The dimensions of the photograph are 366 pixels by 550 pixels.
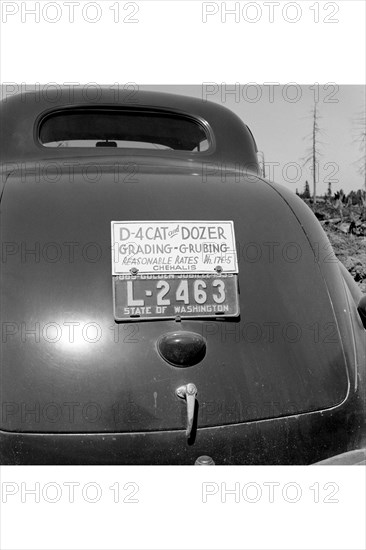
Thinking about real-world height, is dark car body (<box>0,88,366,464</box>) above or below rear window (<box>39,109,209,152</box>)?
below

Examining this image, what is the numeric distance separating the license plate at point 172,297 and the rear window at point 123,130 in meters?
1.37

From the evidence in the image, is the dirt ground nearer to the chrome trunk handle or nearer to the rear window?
the rear window

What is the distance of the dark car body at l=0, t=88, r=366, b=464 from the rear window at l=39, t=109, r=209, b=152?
31.8 inches

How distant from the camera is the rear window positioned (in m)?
3.70

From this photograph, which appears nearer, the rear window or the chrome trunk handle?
the chrome trunk handle

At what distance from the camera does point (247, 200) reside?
2.83 meters

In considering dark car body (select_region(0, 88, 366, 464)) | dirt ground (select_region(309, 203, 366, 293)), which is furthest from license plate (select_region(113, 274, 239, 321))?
dirt ground (select_region(309, 203, 366, 293))

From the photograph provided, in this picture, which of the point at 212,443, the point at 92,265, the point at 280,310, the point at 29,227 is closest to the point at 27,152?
the point at 29,227

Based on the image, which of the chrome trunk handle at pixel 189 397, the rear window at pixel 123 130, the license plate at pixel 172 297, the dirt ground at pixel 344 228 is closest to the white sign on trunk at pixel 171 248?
the license plate at pixel 172 297

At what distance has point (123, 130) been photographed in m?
3.86

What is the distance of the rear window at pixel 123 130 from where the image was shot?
3699mm

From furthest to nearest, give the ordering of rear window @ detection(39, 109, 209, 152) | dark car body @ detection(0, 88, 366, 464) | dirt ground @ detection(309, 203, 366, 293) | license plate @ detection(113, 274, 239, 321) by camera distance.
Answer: dirt ground @ detection(309, 203, 366, 293)
rear window @ detection(39, 109, 209, 152)
license plate @ detection(113, 274, 239, 321)
dark car body @ detection(0, 88, 366, 464)

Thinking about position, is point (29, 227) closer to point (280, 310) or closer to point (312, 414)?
point (280, 310)

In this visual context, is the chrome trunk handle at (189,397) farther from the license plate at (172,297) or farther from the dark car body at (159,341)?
the license plate at (172,297)
